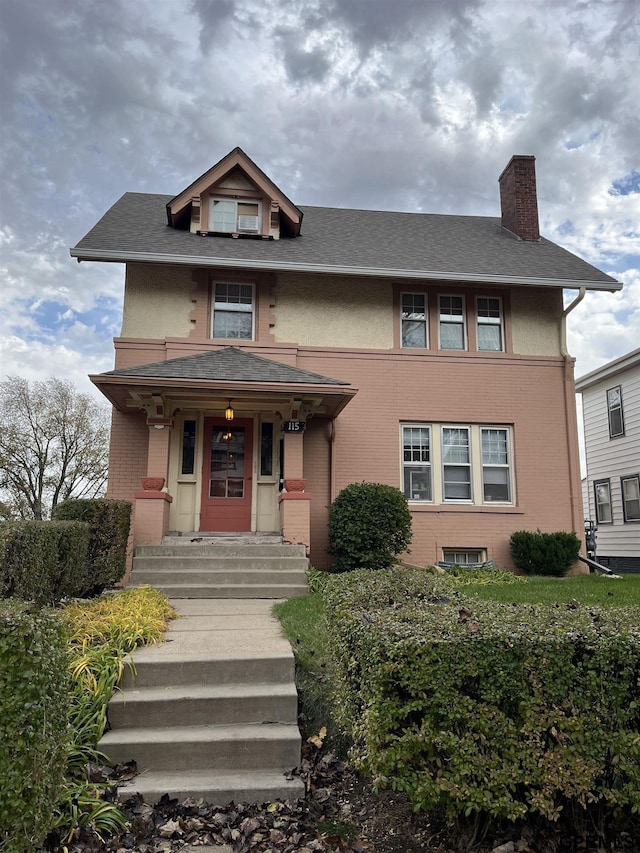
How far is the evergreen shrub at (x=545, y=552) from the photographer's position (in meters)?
11.7

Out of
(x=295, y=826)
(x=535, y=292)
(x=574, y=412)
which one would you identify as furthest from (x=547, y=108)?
(x=295, y=826)

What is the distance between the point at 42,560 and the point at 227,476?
566 centimetres

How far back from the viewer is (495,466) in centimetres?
1259

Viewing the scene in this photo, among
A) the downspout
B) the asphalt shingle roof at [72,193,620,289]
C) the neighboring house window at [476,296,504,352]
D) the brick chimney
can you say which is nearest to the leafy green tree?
the asphalt shingle roof at [72,193,620,289]

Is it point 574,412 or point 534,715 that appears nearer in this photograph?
point 534,715

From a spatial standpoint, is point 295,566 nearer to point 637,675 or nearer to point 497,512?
point 497,512

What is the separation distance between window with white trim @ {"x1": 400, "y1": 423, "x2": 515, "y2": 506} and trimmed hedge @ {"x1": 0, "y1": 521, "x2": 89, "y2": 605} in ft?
22.4

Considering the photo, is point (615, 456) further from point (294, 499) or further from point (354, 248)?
point (294, 499)

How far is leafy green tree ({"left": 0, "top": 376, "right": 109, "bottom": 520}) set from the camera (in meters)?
24.4

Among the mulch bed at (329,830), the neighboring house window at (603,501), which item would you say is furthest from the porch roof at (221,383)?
the neighboring house window at (603,501)

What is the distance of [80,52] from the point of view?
12992mm

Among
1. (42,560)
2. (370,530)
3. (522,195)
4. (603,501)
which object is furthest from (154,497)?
(603,501)

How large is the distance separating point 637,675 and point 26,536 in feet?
17.3

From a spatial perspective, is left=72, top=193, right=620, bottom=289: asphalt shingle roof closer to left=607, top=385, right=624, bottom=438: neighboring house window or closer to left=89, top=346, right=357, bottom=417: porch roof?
left=89, top=346, right=357, bottom=417: porch roof
